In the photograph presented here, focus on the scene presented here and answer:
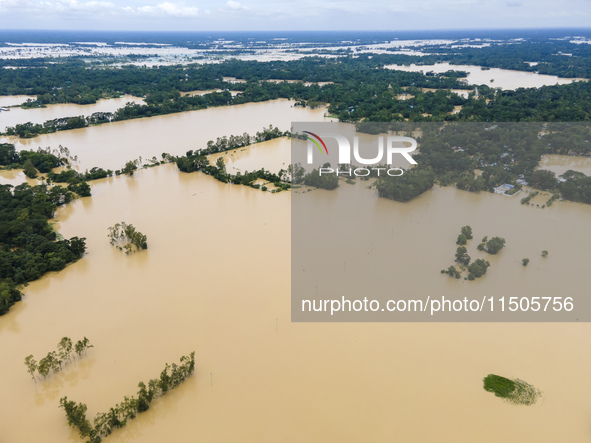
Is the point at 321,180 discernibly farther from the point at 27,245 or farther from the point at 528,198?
the point at 27,245

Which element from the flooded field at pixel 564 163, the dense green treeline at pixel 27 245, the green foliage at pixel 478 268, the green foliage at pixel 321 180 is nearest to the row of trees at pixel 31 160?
the dense green treeline at pixel 27 245

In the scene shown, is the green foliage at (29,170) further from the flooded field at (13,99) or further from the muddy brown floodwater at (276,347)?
the flooded field at (13,99)

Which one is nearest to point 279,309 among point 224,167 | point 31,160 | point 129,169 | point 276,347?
point 276,347

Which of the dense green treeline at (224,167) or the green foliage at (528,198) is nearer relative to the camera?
the green foliage at (528,198)

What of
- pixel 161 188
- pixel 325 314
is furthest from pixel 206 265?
pixel 161 188

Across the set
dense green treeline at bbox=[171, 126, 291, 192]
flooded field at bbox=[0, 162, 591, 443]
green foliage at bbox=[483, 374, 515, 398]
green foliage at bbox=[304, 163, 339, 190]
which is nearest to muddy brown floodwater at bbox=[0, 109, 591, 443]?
flooded field at bbox=[0, 162, 591, 443]

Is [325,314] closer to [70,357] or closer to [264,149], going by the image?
[70,357]
